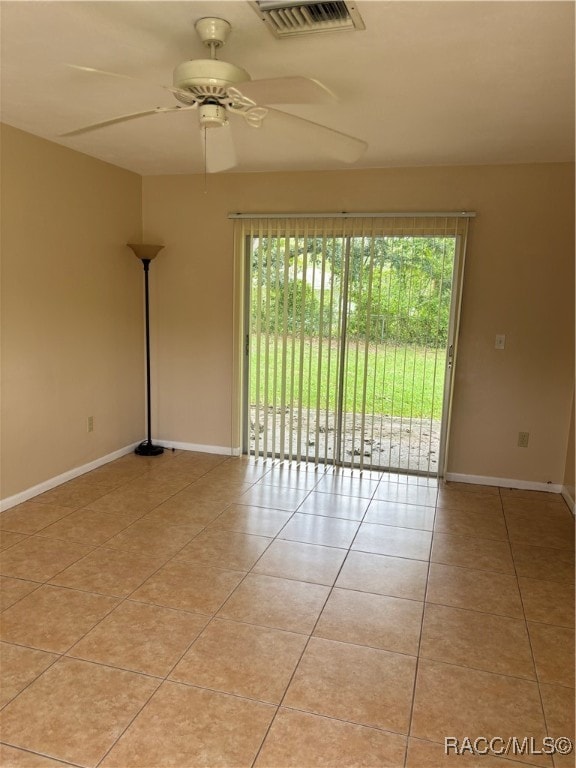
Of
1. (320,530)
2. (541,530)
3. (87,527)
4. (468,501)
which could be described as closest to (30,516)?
(87,527)

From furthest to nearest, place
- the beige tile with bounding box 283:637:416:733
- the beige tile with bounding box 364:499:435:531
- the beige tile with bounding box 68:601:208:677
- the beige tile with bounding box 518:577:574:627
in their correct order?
1. the beige tile with bounding box 364:499:435:531
2. the beige tile with bounding box 518:577:574:627
3. the beige tile with bounding box 68:601:208:677
4. the beige tile with bounding box 283:637:416:733

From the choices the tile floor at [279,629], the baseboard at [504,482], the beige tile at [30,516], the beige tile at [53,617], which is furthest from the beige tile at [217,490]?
the baseboard at [504,482]

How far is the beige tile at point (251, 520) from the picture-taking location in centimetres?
328

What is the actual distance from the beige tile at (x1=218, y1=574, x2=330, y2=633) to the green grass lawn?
1.92 metres

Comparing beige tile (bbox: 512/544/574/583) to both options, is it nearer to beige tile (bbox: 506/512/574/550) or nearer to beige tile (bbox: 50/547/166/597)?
beige tile (bbox: 506/512/574/550)

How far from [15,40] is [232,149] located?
0.96m

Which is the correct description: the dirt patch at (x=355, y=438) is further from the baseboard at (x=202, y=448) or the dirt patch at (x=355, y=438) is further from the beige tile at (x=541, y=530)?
the beige tile at (x=541, y=530)

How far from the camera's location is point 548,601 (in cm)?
258

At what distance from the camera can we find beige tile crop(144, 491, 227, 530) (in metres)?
3.38

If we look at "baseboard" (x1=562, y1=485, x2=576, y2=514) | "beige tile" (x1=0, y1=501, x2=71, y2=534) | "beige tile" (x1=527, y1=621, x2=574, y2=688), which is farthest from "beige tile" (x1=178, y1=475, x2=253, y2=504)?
"baseboard" (x1=562, y1=485, x2=576, y2=514)

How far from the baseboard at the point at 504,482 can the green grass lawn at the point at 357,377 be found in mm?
528

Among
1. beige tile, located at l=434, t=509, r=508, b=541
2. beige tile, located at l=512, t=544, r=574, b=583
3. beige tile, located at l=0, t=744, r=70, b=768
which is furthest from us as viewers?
beige tile, located at l=434, t=509, r=508, b=541

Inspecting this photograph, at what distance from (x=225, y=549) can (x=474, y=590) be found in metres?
1.35

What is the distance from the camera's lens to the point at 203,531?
3.24 m
